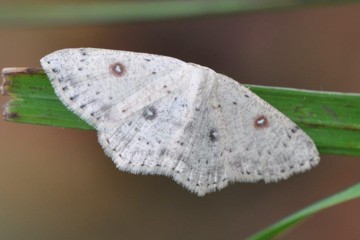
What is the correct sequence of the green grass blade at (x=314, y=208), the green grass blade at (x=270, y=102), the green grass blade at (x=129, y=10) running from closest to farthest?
the green grass blade at (x=314, y=208)
the green grass blade at (x=270, y=102)
the green grass blade at (x=129, y=10)

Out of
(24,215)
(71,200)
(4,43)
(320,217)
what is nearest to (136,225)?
(71,200)

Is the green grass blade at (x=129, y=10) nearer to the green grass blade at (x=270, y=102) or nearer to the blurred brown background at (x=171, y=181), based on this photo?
the green grass blade at (x=270, y=102)

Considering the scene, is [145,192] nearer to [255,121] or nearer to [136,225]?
[136,225]

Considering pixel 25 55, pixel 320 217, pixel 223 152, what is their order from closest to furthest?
pixel 223 152 < pixel 320 217 < pixel 25 55

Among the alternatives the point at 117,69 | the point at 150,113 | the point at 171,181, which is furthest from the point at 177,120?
the point at 171,181

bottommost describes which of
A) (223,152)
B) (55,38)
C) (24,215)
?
(24,215)

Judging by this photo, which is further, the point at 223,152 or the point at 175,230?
the point at 175,230

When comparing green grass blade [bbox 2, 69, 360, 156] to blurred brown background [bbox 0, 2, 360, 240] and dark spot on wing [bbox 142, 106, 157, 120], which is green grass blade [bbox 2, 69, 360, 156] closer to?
dark spot on wing [bbox 142, 106, 157, 120]

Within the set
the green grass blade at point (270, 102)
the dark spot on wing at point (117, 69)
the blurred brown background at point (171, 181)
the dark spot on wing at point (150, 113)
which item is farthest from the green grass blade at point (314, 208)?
the blurred brown background at point (171, 181)
